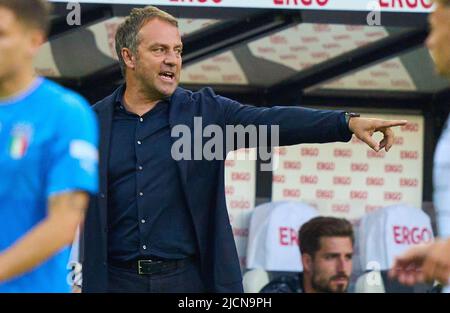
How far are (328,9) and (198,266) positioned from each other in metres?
3.05

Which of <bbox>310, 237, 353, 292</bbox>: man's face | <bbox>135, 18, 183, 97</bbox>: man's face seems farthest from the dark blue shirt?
<bbox>310, 237, 353, 292</bbox>: man's face

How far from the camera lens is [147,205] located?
5074 millimetres

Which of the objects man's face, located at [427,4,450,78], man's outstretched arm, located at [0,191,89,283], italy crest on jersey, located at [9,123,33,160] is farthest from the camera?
man's face, located at [427,4,450,78]

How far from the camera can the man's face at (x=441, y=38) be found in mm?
3436

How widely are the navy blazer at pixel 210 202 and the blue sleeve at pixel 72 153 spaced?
1795 mm

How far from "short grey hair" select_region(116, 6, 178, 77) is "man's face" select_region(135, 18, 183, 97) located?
21mm

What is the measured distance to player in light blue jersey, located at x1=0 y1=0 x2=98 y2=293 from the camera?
318 centimetres

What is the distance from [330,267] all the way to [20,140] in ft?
17.9

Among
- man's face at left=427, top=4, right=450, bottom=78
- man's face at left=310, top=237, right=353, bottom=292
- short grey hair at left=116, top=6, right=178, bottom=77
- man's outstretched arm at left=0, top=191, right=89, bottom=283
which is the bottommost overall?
man's outstretched arm at left=0, top=191, right=89, bottom=283

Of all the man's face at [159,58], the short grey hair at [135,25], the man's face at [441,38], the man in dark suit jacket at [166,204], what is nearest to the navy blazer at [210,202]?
the man in dark suit jacket at [166,204]

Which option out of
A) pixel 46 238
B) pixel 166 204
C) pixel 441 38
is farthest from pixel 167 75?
pixel 46 238

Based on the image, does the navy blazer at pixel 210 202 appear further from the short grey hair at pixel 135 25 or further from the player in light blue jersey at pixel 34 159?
the player in light blue jersey at pixel 34 159

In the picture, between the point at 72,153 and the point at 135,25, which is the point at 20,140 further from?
the point at 135,25

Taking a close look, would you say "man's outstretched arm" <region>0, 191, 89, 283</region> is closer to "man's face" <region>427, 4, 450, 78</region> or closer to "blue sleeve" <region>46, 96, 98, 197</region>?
"blue sleeve" <region>46, 96, 98, 197</region>
